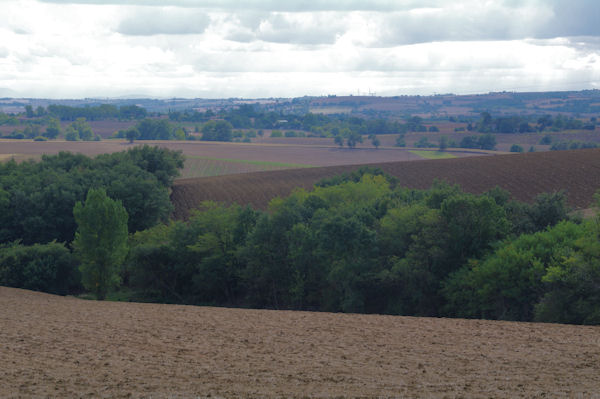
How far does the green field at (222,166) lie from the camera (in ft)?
364

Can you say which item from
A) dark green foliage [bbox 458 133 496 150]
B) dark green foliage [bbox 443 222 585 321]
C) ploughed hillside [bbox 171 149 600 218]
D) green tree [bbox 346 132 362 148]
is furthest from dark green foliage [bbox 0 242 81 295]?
dark green foliage [bbox 458 133 496 150]

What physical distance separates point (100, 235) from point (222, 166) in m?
78.4

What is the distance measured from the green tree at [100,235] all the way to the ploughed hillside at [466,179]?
32.5 metres

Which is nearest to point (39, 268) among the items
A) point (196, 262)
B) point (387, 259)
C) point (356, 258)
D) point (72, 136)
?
point (196, 262)

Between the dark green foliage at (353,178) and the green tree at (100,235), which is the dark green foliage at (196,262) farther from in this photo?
the dark green foliage at (353,178)

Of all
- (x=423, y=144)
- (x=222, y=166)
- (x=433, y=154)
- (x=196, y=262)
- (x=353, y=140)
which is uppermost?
(x=353, y=140)

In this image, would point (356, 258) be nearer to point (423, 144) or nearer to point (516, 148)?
point (516, 148)

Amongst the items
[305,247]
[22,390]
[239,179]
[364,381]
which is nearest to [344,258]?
[305,247]

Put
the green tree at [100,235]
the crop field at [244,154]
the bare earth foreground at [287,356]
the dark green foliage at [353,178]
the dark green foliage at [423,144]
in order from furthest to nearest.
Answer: the dark green foliage at [423,144]
the crop field at [244,154]
the dark green foliage at [353,178]
the green tree at [100,235]
the bare earth foreground at [287,356]

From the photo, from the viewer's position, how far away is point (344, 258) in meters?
39.3

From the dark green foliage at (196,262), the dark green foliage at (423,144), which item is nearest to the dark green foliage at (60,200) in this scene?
the dark green foliage at (196,262)

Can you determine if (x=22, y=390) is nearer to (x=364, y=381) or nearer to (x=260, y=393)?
(x=260, y=393)

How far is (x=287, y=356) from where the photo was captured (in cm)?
2014

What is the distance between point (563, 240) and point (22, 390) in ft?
93.1
